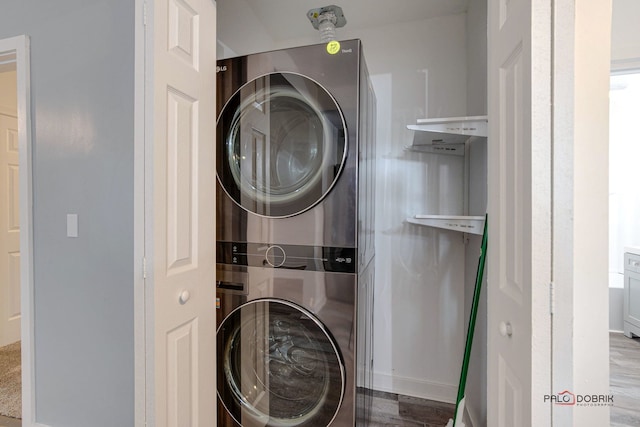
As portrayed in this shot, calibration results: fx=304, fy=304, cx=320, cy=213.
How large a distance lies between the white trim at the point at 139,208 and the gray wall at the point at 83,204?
0.59m

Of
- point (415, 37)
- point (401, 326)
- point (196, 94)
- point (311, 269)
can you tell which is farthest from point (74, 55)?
point (401, 326)

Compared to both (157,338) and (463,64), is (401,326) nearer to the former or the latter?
(157,338)

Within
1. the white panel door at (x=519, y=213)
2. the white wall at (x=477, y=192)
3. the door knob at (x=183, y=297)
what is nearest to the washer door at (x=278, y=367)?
the door knob at (x=183, y=297)

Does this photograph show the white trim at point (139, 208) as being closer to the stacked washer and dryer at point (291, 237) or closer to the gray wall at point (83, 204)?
the stacked washer and dryer at point (291, 237)

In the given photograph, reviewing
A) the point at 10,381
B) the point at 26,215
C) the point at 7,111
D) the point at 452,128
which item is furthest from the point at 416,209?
the point at 7,111

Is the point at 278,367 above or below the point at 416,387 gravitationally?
above

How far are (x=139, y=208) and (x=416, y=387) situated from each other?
1.98m

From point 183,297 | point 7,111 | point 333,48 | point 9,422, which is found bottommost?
point 9,422

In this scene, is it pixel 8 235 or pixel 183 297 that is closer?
pixel 183 297

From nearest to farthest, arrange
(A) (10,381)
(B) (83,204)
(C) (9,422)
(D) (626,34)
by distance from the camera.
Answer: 1. (D) (626,34)
2. (B) (83,204)
3. (C) (9,422)
4. (A) (10,381)

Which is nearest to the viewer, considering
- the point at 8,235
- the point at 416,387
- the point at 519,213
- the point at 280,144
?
the point at 519,213

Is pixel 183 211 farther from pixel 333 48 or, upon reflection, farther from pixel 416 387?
pixel 416 387

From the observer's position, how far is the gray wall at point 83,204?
4.88 ft

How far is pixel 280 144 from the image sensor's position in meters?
1.35
